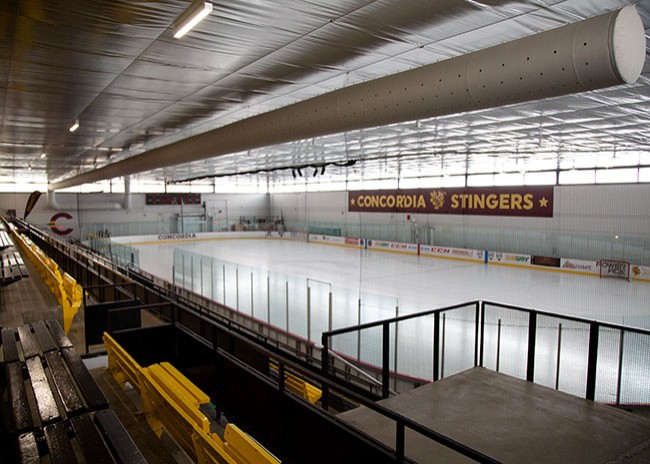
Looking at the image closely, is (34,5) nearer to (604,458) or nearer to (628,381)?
(604,458)

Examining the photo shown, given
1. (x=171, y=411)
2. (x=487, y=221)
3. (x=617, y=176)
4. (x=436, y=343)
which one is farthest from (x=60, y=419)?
(x=487, y=221)

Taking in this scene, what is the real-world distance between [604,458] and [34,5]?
7291 mm

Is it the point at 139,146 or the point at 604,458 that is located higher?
the point at 139,146

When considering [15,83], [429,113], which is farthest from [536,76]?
[15,83]

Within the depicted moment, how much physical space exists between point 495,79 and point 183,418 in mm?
4581

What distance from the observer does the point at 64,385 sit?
3.28 meters

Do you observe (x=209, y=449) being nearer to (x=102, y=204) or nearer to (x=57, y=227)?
(x=57, y=227)

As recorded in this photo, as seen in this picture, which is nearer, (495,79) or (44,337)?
(44,337)

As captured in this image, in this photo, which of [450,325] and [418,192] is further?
[418,192]

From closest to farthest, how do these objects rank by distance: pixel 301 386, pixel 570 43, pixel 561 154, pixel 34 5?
pixel 570 43
pixel 34 5
pixel 301 386
pixel 561 154

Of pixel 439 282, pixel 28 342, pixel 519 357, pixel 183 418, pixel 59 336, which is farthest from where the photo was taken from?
pixel 439 282

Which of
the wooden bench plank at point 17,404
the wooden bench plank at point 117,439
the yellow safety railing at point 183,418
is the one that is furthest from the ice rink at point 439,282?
the wooden bench plank at point 117,439

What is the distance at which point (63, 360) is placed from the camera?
3.88 meters

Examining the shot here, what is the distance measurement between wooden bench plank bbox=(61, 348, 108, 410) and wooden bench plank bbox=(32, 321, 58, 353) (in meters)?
0.15
